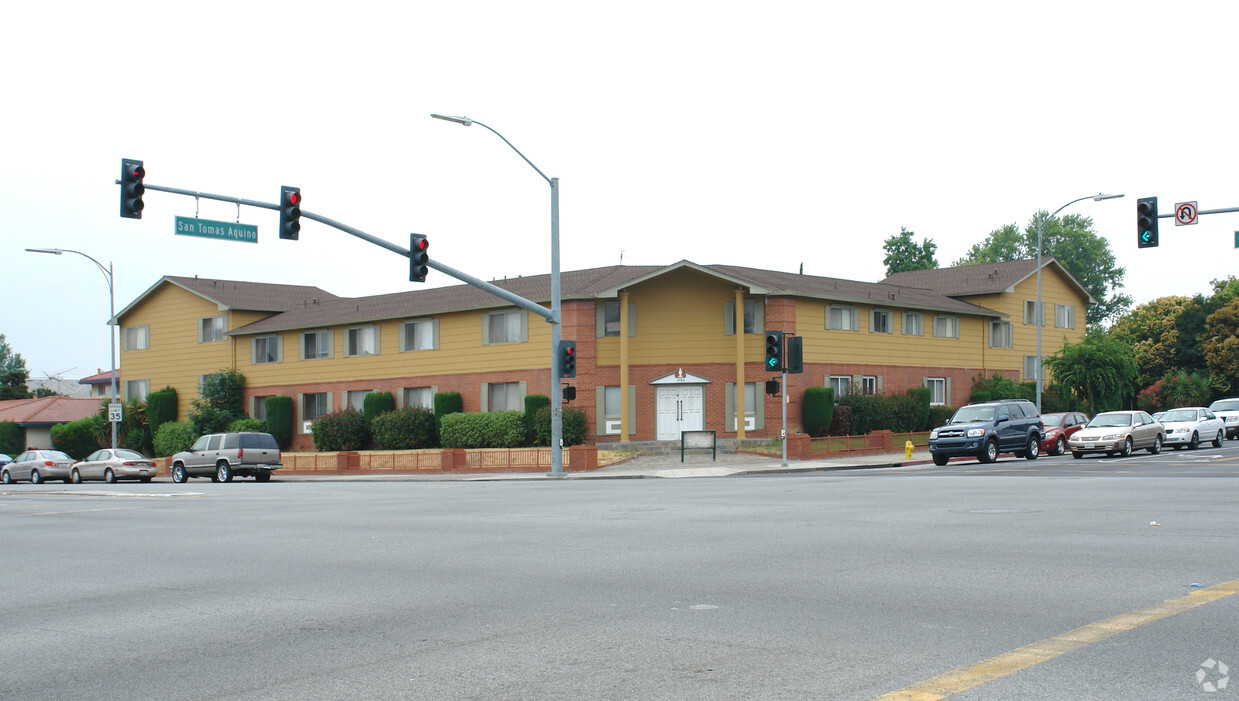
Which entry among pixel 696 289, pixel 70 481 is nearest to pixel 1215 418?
pixel 696 289

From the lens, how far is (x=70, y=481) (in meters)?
45.0

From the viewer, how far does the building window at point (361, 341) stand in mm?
51781

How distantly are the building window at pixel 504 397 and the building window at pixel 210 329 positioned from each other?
19236mm

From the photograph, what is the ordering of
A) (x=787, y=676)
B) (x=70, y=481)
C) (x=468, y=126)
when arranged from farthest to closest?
1. (x=70, y=481)
2. (x=468, y=126)
3. (x=787, y=676)

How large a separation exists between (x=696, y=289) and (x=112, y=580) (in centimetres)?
3549

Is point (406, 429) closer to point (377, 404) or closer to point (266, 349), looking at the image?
point (377, 404)

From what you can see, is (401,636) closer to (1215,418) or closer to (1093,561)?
(1093,561)

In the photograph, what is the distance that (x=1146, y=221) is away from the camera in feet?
92.9

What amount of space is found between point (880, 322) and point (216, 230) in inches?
1290

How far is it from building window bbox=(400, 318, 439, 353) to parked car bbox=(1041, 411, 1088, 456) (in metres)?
25.6

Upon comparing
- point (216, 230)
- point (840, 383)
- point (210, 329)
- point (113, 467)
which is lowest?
point (113, 467)

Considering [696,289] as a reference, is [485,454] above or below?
below

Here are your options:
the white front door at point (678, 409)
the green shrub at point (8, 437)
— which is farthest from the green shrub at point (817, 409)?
the green shrub at point (8, 437)

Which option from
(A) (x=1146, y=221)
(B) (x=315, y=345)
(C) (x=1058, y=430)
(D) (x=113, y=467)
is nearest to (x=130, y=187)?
(D) (x=113, y=467)
